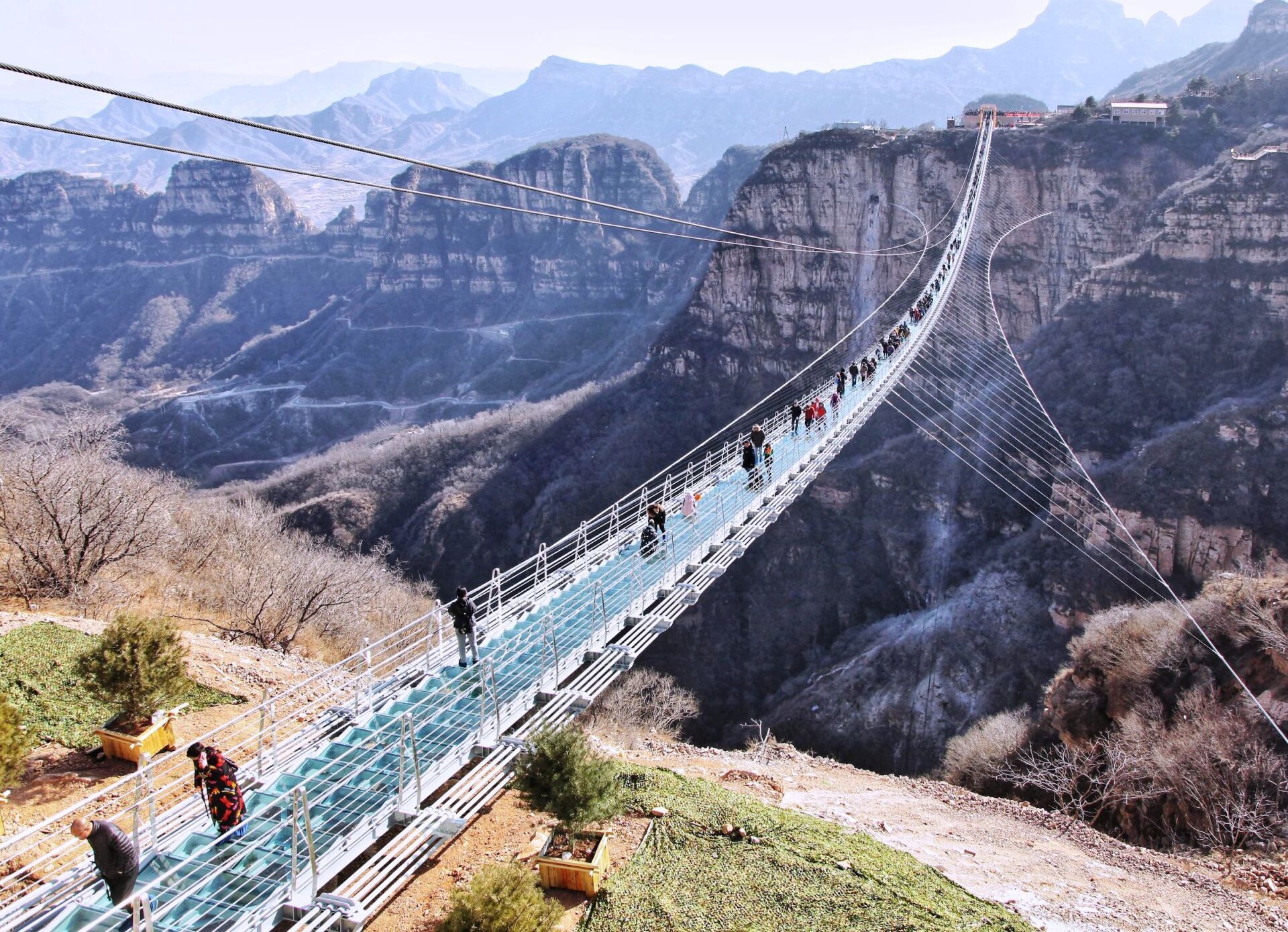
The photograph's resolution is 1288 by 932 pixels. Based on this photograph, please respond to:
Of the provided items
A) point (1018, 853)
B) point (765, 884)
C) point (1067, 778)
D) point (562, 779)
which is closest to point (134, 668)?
point (562, 779)

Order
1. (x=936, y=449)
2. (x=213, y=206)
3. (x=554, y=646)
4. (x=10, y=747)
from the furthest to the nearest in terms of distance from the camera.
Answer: (x=213, y=206) < (x=936, y=449) < (x=554, y=646) < (x=10, y=747)

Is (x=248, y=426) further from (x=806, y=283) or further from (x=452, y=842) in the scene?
(x=452, y=842)

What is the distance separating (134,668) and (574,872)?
184 inches

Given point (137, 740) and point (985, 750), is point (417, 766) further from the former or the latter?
point (985, 750)

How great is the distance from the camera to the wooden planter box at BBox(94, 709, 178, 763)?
834 centimetres

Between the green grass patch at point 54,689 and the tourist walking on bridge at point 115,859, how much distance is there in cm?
345

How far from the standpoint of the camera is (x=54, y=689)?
9.54m

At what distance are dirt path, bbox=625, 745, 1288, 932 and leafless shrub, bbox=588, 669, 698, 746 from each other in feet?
7.79

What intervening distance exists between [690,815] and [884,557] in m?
24.9

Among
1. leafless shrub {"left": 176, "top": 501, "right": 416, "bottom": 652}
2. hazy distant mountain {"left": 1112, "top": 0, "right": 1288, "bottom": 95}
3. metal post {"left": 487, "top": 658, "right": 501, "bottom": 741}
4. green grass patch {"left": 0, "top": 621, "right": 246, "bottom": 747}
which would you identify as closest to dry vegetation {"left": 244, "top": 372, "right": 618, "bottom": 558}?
leafless shrub {"left": 176, "top": 501, "right": 416, "bottom": 652}

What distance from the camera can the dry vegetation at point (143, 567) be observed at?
569 inches

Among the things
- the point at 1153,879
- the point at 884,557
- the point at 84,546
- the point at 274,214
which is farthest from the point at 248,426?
the point at 1153,879

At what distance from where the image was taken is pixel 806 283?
147 ft

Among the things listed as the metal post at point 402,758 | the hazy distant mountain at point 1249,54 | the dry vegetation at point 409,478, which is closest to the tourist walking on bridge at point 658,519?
the metal post at point 402,758
